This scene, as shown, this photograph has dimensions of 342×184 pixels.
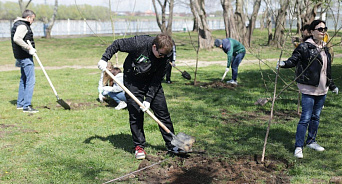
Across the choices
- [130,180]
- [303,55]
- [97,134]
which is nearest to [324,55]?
[303,55]

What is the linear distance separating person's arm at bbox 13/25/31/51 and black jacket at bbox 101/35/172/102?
319 cm

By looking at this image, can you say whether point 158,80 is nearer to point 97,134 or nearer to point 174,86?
point 97,134

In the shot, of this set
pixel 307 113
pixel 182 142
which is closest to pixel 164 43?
pixel 182 142

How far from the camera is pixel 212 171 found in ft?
14.8

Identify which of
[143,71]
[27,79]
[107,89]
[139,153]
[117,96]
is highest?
[143,71]


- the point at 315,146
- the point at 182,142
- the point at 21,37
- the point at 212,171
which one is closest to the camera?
the point at 212,171

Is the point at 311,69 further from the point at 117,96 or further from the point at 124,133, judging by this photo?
the point at 117,96

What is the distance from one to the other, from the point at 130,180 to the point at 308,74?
2613 mm

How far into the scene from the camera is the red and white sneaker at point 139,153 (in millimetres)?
4879

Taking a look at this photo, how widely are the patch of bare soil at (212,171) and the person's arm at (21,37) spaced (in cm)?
383

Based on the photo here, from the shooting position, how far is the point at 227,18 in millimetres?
21609

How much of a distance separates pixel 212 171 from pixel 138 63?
1.59 meters

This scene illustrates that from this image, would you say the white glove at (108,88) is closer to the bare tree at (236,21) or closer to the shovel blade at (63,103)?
the shovel blade at (63,103)

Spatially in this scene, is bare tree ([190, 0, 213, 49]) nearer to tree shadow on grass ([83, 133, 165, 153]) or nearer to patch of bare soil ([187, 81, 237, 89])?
patch of bare soil ([187, 81, 237, 89])
